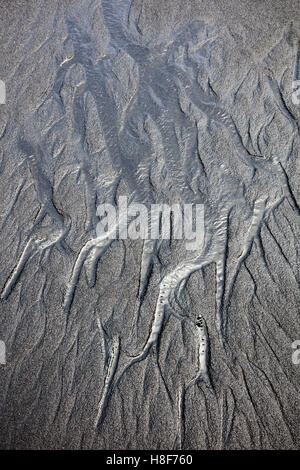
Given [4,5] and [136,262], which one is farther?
[4,5]

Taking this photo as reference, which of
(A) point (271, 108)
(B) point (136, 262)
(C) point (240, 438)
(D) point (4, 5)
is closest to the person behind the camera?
(C) point (240, 438)

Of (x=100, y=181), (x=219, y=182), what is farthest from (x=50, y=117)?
(x=219, y=182)
